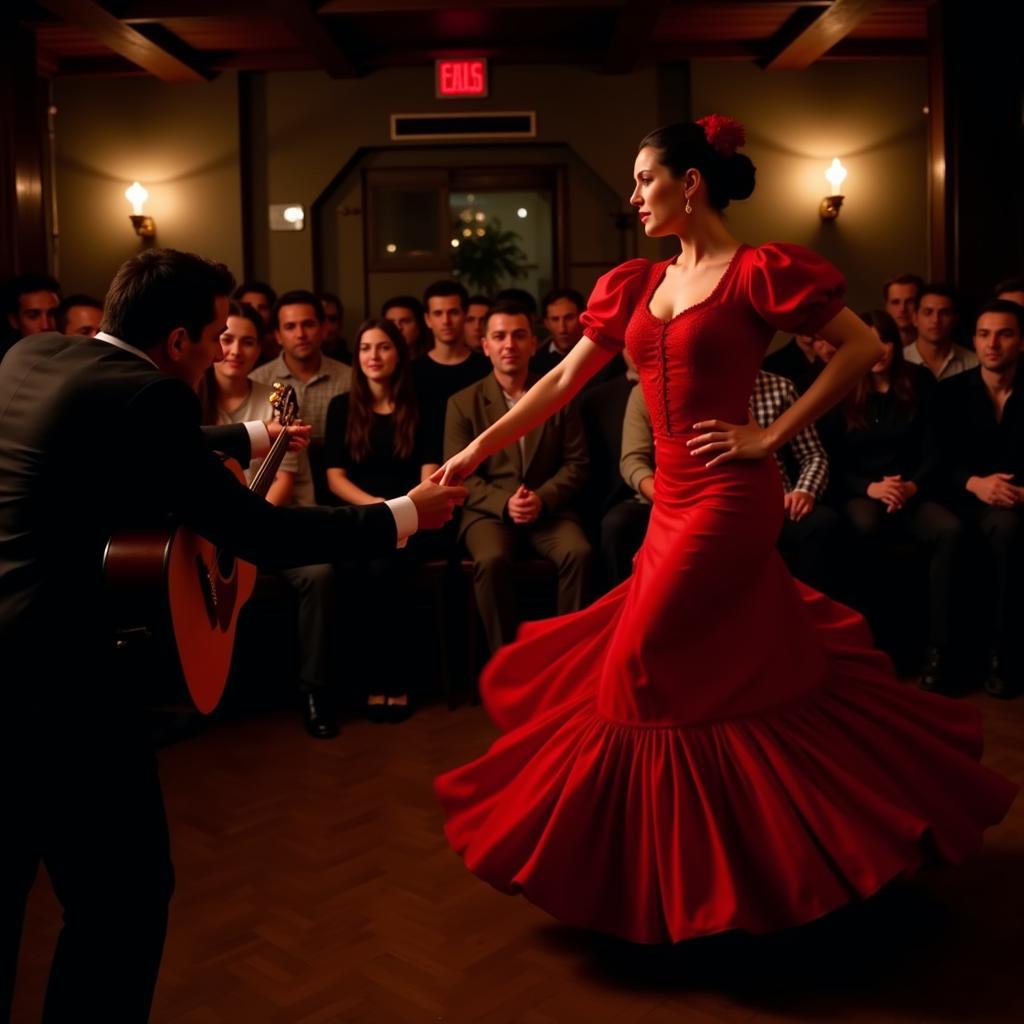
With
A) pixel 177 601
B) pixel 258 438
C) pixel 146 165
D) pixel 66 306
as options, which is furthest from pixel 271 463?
pixel 146 165

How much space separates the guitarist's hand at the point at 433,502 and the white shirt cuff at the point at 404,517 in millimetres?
28

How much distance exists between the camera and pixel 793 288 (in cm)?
226

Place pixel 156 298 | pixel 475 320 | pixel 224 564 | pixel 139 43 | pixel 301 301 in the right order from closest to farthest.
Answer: pixel 156 298 → pixel 224 564 → pixel 301 301 → pixel 475 320 → pixel 139 43

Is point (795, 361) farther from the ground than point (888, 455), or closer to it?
farther from the ground

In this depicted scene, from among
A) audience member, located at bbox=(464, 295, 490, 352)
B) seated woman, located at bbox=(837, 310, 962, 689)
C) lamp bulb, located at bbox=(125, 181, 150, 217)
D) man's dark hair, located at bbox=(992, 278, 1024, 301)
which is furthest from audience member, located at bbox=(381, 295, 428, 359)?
lamp bulb, located at bbox=(125, 181, 150, 217)

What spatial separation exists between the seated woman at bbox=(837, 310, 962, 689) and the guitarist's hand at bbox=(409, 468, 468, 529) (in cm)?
276

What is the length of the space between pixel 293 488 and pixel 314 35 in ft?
13.9

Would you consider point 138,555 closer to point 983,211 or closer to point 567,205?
point 983,211

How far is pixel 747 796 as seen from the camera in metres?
2.24

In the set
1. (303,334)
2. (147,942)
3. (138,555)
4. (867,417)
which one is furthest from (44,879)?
(867,417)

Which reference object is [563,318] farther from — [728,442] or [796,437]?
[728,442]

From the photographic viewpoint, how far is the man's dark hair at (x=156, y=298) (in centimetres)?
165

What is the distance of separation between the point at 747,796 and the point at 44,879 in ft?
5.94

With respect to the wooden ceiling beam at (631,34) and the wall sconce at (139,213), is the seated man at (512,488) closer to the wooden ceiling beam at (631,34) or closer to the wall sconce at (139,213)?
the wooden ceiling beam at (631,34)
